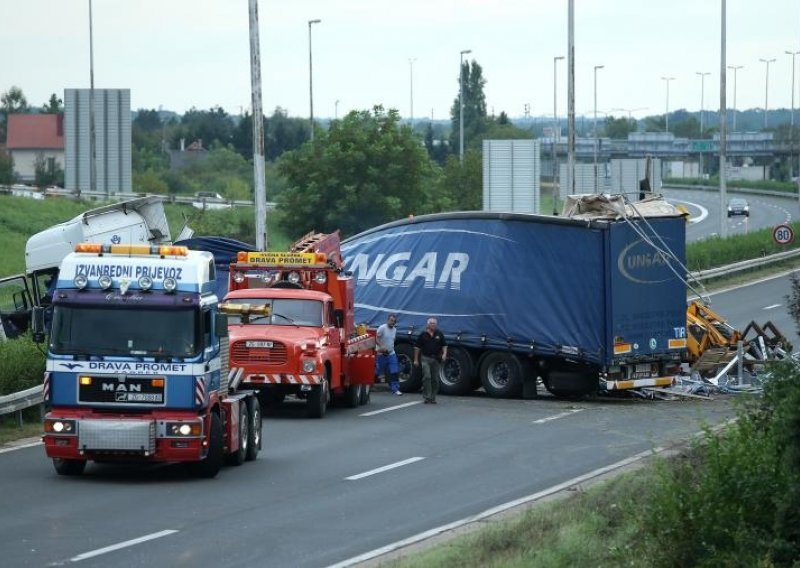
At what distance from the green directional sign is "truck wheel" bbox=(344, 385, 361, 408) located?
120 m

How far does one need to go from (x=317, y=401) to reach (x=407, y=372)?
532cm

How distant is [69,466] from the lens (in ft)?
63.2

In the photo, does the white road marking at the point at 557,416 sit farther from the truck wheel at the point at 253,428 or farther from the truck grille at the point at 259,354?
the truck wheel at the point at 253,428

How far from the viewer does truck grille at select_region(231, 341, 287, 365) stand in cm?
2622

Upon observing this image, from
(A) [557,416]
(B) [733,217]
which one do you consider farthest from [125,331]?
(B) [733,217]

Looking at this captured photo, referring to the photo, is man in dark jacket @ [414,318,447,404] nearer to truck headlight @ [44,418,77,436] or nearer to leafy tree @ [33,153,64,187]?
truck headlight @ [44,418,77,436]

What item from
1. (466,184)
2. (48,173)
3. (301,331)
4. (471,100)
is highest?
(471,100)

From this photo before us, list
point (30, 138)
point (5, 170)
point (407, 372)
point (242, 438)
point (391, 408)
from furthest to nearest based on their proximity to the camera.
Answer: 1. point (30, 138)
2. point (5, 170)
3. point (407, 372)
4. point (391, 408)
5. point (242, 438)

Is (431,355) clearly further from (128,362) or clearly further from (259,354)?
(128,362)

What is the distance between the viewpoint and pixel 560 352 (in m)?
29.5

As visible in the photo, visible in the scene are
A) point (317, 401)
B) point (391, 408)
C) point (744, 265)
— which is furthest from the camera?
point (744, 265)

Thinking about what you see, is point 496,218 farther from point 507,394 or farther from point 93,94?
point 93,94

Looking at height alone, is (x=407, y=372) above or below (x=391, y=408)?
above

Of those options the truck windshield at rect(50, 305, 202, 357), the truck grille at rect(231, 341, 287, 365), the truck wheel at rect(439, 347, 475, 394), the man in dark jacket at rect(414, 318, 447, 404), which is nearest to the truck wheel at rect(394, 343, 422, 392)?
the truck wheel at rect(439, 347, 475, 394)
